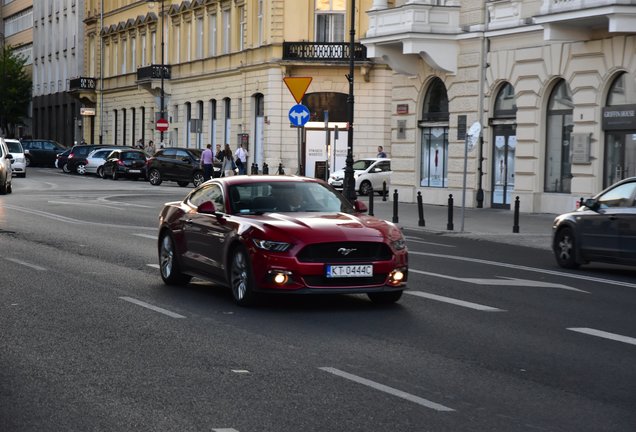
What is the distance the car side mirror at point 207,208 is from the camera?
15.1 meters

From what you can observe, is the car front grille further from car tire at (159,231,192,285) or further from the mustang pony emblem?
car tire at (159,231,192,285)

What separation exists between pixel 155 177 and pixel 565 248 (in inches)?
1582

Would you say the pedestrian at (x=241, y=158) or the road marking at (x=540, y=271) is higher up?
the pedestrian at (x=241, y=158)

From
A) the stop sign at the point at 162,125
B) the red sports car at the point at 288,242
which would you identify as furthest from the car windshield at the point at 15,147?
the red sports car at the point at 288,242

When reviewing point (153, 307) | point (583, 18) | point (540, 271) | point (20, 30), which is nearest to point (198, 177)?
point (583, 18)

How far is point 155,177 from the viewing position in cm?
5944

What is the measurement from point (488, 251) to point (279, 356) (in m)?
13.5

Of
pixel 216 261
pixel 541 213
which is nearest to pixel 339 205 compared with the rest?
pixel 216 261

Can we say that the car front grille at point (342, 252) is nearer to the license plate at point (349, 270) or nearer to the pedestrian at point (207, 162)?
the license plate at point (349, 270)

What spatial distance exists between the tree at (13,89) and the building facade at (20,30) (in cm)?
110

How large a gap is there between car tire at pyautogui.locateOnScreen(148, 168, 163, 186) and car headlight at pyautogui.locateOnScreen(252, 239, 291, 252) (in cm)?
4576

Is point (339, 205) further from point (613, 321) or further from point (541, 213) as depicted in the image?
point (541, 213)

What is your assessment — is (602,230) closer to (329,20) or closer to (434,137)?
(434,137)

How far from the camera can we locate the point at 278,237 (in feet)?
45.3
